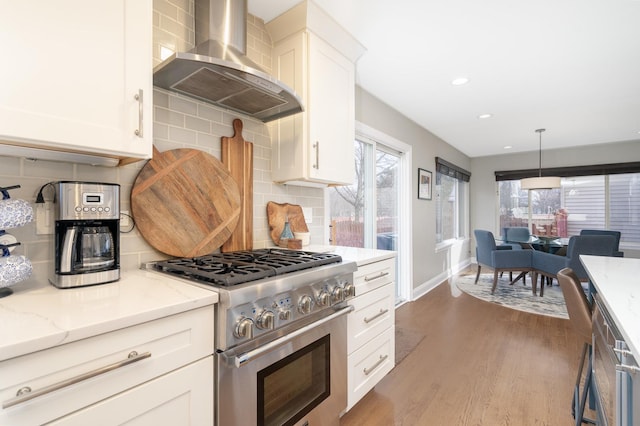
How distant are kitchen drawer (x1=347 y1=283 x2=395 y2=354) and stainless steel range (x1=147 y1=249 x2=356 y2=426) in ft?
0.49

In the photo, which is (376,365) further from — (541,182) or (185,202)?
(541,182)

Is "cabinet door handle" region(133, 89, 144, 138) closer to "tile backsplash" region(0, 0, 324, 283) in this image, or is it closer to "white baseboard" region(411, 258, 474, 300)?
"tile backsplash" region(0, 0, 324, 283)

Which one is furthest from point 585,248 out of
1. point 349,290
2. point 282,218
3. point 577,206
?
point 282,218

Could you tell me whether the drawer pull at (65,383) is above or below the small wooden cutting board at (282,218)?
below

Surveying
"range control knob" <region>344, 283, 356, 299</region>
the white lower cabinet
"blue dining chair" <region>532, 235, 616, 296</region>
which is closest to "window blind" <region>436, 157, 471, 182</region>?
"blue dining chair" <region>532, 235, 616, 296</region>

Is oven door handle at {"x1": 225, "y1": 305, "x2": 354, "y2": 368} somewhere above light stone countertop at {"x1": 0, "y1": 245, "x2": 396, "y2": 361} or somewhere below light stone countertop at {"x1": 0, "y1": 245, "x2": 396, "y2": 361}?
below

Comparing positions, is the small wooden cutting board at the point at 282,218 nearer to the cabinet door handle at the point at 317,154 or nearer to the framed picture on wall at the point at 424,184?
the cabinet door handle at the point at 317,154

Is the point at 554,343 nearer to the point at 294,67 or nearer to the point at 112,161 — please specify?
the point at 294,67

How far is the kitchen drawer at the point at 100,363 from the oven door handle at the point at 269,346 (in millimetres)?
81

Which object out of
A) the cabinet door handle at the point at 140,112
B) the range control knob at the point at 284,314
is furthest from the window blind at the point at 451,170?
the cabinet door handle at the point at 140,112

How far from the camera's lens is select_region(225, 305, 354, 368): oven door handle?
1050 mm

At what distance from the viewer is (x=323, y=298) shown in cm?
142

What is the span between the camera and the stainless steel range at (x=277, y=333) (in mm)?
1074

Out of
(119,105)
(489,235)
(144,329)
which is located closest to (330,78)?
(119,105)
